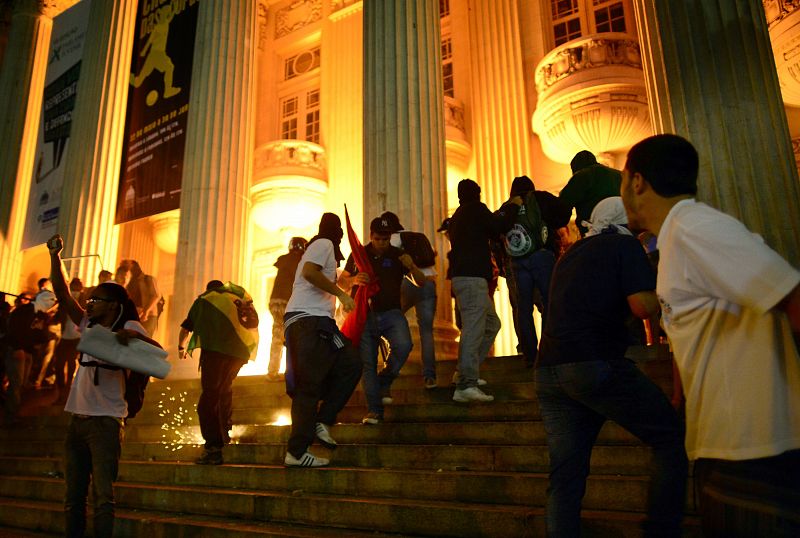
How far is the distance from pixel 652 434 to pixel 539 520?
117 centimetres

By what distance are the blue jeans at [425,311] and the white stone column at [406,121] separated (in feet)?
7.68

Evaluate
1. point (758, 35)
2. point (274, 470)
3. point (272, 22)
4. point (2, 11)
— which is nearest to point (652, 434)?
point (274, 470)

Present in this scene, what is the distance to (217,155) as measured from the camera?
10617 mm

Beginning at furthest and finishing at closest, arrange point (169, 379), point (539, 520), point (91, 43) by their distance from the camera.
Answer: point (91, 43) < point (169, 379) < point (539, 520)

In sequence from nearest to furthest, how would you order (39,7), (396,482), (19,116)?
(396,482) < (19,116) < (39,7)

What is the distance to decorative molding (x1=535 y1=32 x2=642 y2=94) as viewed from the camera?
10594mm

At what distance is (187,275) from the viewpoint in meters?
10.0

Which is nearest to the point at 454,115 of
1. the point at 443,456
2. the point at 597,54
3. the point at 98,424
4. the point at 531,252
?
the point at 597,54

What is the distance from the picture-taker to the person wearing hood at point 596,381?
204cm

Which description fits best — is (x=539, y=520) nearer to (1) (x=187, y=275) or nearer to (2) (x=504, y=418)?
(2) (x=504, y=418)

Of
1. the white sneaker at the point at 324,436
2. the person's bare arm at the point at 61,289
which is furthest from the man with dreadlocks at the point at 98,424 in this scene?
the white sneaker at the point at 324,436

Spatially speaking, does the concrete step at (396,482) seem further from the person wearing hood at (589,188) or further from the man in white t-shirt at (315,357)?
the person wearing hood at (589,188)

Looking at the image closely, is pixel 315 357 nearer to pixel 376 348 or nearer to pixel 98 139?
pixel 376 348

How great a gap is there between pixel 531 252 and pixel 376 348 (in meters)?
1.56
